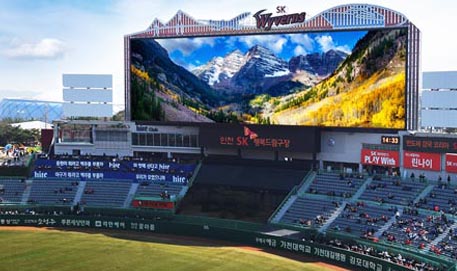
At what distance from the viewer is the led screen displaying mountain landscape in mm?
52875

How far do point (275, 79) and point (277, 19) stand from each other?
21.6 feet

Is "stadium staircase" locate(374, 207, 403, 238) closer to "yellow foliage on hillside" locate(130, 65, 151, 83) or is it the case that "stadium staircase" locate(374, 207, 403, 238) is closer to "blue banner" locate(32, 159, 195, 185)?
"blue banner" locate(32, 159, 195, 185)

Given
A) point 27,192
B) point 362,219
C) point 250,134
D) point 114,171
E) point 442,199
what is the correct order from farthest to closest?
point 114,171 < point 27,192 < point 250,134 < point 362,219 < point 442,199

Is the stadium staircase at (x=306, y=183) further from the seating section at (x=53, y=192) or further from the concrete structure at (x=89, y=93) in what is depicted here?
the concrete structure at (x=89, y=93)

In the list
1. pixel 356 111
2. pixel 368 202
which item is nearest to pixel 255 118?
pixel 356 111

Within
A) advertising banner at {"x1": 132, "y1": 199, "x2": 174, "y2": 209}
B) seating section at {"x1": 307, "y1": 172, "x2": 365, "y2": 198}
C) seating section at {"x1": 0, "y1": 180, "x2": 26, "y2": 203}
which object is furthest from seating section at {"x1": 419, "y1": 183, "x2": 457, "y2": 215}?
seating section at {"x1": 0, "y1": 180, "x2": 26, "y2": 203}

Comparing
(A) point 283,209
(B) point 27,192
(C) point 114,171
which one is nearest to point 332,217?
(A) point 283,209

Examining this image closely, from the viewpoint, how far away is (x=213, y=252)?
47406mm

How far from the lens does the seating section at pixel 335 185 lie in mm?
54125

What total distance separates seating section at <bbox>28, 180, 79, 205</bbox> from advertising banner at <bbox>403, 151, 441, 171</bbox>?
3771 centimetres

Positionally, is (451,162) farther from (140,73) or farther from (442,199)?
(140,73)

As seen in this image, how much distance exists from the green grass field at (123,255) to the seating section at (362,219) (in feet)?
19.8

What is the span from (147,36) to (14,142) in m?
56.6

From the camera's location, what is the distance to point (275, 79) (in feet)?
197
